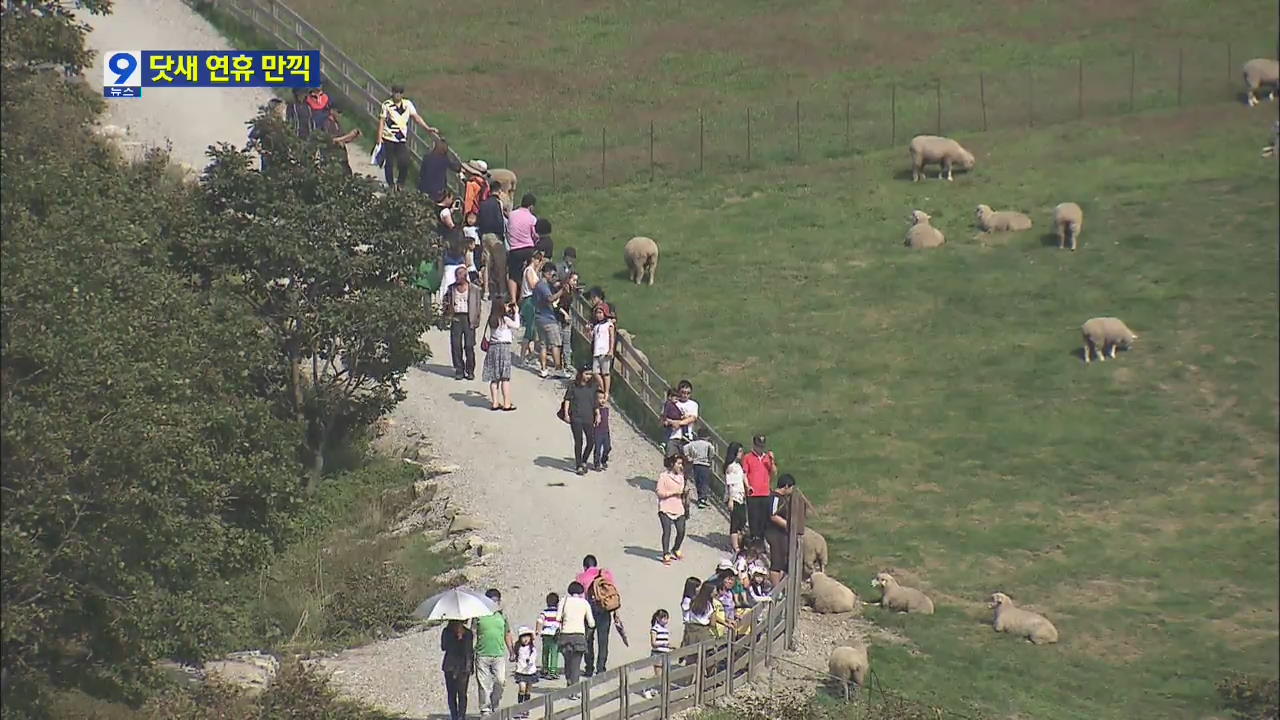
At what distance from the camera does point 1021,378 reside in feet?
137

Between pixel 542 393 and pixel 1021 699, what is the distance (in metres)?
10.7

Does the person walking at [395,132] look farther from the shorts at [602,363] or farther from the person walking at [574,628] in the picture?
the person walking at [574,628]

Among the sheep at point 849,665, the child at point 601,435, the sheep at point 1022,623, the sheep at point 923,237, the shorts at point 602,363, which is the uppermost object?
the sheep at point 923,237

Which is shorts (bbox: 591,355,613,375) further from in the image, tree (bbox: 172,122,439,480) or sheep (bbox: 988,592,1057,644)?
sheep (bbox: 988,592,1057,644)

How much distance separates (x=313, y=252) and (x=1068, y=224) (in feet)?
67.8

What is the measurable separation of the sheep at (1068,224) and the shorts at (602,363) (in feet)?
52.6

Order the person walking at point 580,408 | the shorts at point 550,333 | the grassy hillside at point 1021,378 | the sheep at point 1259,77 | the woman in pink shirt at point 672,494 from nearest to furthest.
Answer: the woman in pink shirt at point 672,494 → the grassy hillside at point 1021,378 → the person walking at point 580,408 → the shorts at point 550,333 → the sheep at point 1259,77

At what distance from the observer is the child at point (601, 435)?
34.0 meters

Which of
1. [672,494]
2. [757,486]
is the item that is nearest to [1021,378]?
[757,486]

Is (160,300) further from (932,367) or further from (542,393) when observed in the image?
(932,367)

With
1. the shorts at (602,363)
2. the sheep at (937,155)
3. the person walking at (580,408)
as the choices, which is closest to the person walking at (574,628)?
the person walking at (580,408)

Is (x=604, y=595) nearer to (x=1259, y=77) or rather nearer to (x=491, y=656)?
(x=491, y=656)

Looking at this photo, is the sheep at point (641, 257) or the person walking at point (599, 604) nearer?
the person walking at point (599, 604)

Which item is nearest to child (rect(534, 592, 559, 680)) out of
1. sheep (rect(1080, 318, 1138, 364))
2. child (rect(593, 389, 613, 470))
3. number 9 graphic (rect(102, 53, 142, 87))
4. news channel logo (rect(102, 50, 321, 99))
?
child (rect(593, 389, 613, 470))
